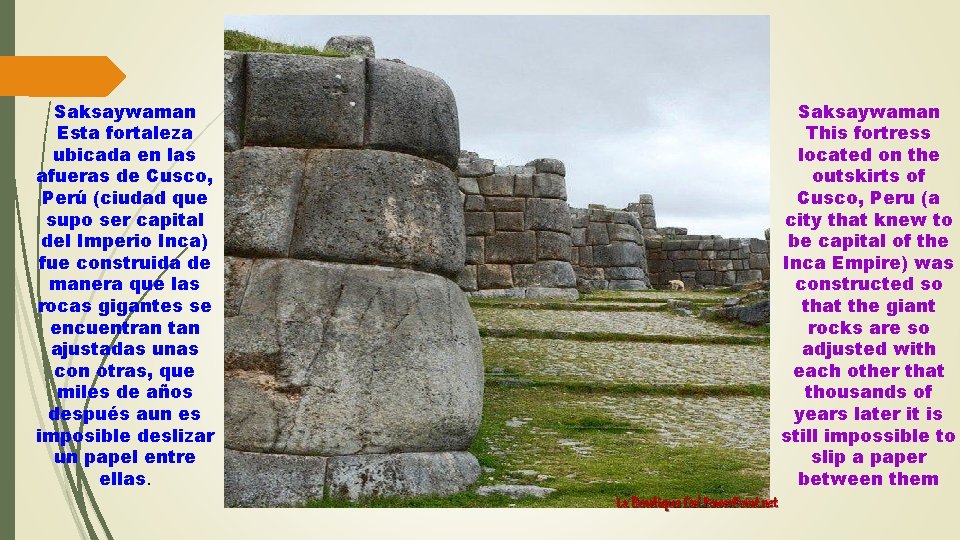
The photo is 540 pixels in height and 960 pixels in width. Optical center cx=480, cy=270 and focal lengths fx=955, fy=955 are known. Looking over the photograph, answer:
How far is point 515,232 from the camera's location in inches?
677

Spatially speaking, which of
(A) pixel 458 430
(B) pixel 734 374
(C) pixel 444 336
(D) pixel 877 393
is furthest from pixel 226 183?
(B) pixel 734 374

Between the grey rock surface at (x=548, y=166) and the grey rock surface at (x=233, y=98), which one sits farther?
the grey rock surface at (x=548, y=166)

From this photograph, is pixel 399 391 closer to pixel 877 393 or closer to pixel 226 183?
pixel 226 183

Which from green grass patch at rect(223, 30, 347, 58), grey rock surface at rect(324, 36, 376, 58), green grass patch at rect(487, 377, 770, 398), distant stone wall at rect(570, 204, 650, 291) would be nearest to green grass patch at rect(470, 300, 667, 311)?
distant stone wall at rect(570, 204, 650, 291)

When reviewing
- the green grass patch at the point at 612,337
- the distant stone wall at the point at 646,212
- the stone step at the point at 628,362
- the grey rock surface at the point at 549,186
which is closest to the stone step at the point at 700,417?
the stone step at the point at 628,362

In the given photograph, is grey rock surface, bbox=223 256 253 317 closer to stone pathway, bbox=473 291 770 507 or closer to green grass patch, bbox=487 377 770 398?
stone pathway, bbox=473 291 770 507

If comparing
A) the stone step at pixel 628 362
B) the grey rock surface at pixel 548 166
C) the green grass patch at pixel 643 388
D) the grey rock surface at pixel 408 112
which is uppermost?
the grey rock surface at pixel 548 166

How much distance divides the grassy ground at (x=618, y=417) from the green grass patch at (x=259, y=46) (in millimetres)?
3096

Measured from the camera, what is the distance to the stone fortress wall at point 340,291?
5.69m

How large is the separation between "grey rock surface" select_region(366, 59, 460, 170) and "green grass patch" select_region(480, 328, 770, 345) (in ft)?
18.6

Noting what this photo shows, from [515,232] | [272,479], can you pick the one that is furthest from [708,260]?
[272,479]

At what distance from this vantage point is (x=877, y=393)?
5.73 m

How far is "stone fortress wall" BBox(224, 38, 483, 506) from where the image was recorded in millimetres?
5688

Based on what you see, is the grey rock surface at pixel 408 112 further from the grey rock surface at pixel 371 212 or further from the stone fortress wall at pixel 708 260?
the stone fortress wall at pixel 708 260
